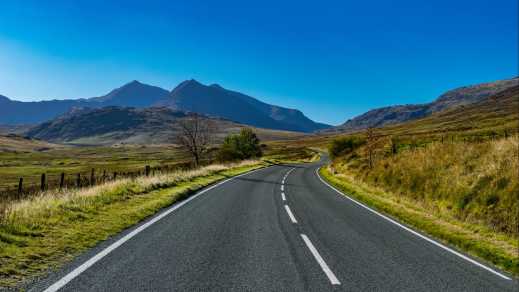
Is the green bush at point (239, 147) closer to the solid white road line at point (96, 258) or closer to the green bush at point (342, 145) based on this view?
the green bush at point (342, 145)

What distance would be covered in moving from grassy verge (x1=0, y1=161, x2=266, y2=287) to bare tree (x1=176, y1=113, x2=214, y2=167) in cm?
3669

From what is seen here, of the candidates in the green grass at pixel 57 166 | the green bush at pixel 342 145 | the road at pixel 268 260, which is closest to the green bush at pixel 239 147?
the green grass at pixel 57 166

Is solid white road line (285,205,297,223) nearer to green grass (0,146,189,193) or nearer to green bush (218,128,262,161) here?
green grass (0,146,189,193)

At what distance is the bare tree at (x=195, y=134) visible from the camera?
174 feet

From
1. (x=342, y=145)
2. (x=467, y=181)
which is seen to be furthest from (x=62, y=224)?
(x=342, y=145)

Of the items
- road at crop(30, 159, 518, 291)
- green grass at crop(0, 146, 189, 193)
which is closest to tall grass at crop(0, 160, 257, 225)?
road at crop(30, 159, 518, 291)

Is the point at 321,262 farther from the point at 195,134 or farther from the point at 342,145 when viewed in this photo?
the point at 342,145

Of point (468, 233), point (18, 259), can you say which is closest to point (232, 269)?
point (18, 259)

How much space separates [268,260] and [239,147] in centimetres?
6573

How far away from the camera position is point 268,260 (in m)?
7.22

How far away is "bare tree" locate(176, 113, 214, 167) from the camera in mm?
52906

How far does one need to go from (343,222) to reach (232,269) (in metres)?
5.99

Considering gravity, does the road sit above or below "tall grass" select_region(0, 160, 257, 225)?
below

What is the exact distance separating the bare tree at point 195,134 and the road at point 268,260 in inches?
1644
